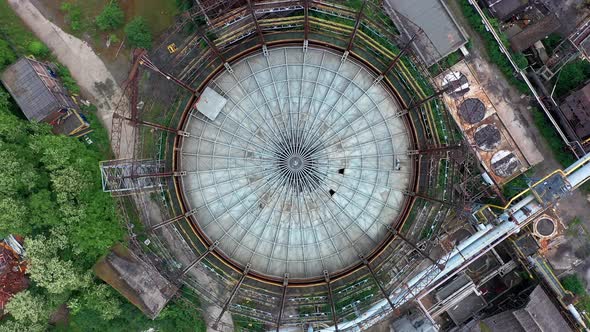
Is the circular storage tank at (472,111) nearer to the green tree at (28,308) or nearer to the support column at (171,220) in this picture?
the support column at (171,220)

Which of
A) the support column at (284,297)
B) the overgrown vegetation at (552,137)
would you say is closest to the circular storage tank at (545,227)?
the overgrown vegetation at (552,137)

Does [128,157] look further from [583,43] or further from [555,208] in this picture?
[583,43]

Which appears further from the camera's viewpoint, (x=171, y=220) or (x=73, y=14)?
(x=73, y=14)

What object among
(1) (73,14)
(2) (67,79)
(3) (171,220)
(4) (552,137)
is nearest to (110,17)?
(1) (73,14)

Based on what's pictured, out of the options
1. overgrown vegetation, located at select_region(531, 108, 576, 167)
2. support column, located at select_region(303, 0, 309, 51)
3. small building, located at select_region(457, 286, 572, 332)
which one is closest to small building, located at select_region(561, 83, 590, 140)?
overgrown vegetation, located at select_region(531, 108, 576, 167)

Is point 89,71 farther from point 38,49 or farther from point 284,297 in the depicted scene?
point 284,297

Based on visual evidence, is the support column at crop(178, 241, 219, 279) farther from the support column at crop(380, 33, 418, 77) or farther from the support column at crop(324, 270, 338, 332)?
the support column at crop(380, 33, 418, 77)
